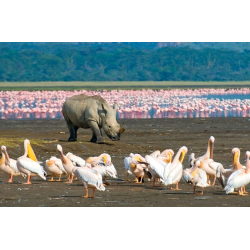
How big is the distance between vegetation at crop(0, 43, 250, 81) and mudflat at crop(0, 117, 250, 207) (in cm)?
12937

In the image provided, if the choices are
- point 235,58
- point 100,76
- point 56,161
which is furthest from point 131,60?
point 56,161

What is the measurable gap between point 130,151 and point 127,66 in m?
152

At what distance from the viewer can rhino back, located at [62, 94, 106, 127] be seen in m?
19.5

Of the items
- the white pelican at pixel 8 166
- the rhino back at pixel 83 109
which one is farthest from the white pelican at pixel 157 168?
the rhino back at pixel 83 109

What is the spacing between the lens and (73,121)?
19.8 metres

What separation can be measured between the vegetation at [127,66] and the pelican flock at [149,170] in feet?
470

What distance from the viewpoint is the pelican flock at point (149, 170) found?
1094cm

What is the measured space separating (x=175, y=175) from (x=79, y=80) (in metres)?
148

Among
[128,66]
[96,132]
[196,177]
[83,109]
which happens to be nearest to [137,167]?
[196,177]

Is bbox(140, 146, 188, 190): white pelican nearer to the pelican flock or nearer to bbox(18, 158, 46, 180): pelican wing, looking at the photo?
the pelican flock

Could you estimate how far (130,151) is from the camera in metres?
18.1

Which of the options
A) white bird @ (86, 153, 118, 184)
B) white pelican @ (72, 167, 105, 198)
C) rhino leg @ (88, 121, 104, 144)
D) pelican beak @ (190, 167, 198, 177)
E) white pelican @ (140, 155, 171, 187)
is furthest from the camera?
rhino leg @ (88, 121, 104, 144)

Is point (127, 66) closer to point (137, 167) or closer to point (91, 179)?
point (137, 167)

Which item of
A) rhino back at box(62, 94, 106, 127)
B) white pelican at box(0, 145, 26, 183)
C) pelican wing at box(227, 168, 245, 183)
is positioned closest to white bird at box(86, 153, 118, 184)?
white pelican at box(0, 145, 26, 183)
